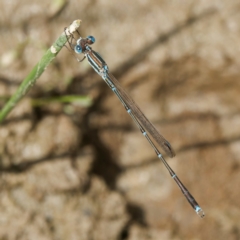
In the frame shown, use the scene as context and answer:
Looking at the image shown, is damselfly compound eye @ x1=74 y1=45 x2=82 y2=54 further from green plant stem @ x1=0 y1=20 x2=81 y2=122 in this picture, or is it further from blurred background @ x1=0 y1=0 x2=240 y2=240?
blurred background @ x1=0 y1=0 x2=240 y2=240

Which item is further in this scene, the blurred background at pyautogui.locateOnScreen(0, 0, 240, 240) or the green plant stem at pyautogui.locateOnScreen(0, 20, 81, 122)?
the blurred background at pyautogui.locateOnScreen(0, 0, 240, 240)

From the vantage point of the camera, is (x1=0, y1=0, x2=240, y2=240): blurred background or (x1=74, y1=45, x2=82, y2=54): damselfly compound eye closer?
(x1=74, y1=45, x2=82, y2=54): damselfly compound eye

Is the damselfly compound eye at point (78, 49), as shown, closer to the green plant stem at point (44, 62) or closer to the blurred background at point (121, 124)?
the green plant stem at point (44, 62)

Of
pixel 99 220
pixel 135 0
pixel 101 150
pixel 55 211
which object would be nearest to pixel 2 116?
pixel 55 211

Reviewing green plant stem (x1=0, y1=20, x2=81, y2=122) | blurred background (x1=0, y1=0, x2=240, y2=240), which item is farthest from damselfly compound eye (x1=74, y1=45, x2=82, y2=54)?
blurred background (x1=0, y1=0, x2=240, y2=240)

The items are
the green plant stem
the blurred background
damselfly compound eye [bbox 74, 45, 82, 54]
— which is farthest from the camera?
the blurred background

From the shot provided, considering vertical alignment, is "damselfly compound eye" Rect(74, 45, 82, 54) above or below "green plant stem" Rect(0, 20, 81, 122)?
above

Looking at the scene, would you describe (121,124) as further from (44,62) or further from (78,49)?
(44,62)

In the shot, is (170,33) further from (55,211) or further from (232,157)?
(55,211)

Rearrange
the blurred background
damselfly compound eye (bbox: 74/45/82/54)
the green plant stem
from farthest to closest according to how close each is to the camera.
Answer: the blurred background → damselfly compound eye (bbox: 74/45/82/54) → the green plant stem
